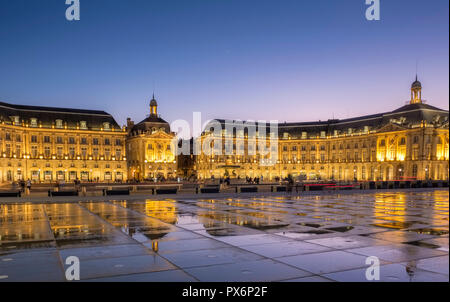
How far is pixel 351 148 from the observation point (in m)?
117

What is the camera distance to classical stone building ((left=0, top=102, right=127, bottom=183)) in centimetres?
8819

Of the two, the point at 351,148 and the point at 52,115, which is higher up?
the point at 52,115

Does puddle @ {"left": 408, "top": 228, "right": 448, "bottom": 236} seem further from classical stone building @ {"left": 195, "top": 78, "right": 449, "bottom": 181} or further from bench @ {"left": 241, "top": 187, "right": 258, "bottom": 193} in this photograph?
classical stone building @ {"left": 195, "top": 78, "right": 449, "bottom": 181}

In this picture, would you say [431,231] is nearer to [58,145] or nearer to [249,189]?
[249,189]

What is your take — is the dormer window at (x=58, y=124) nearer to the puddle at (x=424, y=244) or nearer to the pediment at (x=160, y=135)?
the pediment at (x=160, y=135)

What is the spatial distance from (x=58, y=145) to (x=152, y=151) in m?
24.4

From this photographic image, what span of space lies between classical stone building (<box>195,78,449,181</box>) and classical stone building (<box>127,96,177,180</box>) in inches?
644

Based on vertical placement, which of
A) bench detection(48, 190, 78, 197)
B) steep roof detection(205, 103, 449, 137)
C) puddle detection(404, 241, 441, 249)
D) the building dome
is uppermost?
the building dome

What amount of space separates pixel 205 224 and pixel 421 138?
90.1 m

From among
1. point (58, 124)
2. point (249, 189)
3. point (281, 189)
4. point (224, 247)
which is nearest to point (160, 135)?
point (58, 124)

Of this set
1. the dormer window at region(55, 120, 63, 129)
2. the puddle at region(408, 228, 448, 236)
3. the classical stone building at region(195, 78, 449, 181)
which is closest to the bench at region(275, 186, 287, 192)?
the puddle at region(408, 228, 448, 236)
